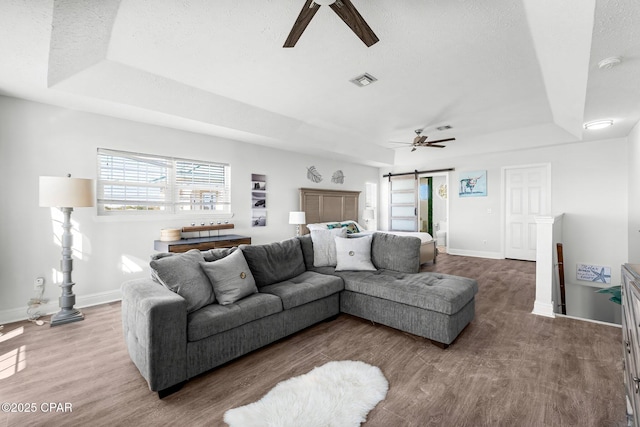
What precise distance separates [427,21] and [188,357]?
3.12m

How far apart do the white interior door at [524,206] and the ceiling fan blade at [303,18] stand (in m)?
6.38

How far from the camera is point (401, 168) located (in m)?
8.30

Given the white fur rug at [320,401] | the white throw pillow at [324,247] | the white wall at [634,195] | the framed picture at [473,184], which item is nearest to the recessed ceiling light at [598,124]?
the white wall at [634,195]

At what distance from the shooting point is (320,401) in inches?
69.7

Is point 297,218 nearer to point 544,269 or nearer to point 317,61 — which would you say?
point 317,61

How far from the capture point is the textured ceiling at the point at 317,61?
213 cm

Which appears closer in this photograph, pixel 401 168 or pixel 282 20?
pixel 282 20

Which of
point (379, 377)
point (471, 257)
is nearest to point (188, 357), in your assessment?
point (379, 377)

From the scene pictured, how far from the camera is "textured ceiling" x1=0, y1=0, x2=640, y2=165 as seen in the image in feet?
7.00

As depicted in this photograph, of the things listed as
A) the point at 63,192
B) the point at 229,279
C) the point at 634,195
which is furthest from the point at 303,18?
the point at 634,195

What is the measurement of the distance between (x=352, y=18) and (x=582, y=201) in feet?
20.9

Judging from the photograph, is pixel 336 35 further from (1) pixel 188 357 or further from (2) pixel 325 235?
(1) pixel 188 357

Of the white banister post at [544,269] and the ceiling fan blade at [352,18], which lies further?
the white banister post at [544,269]

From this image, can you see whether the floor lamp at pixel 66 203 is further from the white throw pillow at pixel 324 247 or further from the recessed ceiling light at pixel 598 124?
the recessed ceiling light at pixel 598 124
